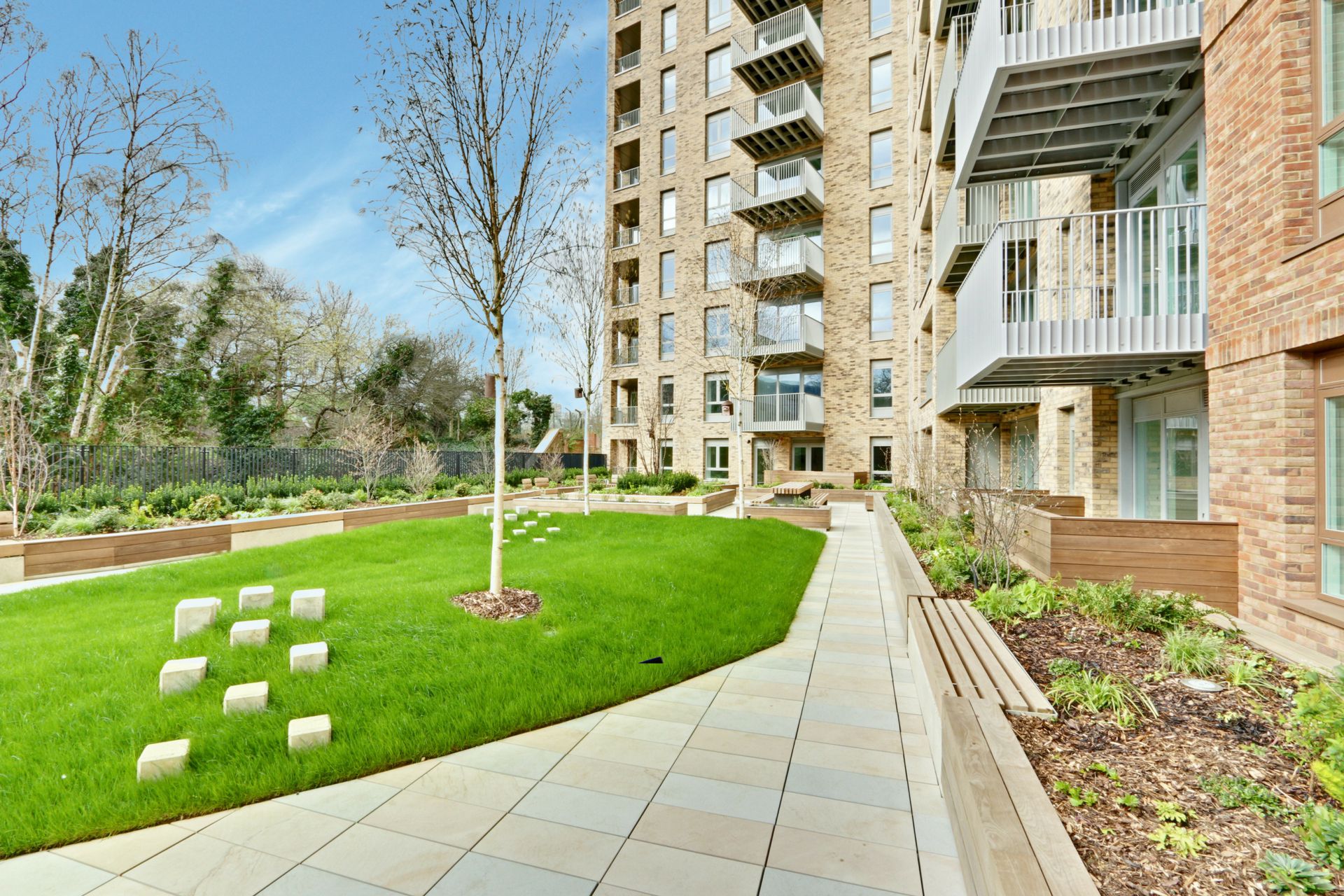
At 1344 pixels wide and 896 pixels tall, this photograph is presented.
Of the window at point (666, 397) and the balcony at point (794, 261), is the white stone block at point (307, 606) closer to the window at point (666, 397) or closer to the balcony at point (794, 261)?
the balcony at point (794, 261)

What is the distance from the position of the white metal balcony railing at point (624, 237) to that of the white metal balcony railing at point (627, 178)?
→ 6.65 feet

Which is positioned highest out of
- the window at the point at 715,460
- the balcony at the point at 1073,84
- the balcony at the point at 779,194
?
the balcony at the point at 779,194

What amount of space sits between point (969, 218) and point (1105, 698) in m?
13.2

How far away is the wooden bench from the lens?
173 centimetres

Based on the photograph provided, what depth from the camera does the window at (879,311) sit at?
22.6 metres

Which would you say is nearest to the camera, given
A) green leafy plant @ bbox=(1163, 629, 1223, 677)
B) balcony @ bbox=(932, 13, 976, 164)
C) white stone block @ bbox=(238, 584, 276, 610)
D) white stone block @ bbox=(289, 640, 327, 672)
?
green leafy plant @ bbox=(1163, 629, 1223, 677)

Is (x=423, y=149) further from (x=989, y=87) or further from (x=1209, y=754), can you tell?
(x=1209, y=754)

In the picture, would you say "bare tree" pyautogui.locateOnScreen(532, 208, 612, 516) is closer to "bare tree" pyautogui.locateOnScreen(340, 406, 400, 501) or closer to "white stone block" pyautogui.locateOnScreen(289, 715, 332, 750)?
"bare tree" pyautogui.locateOnScreen(340, 406, 400, 501)

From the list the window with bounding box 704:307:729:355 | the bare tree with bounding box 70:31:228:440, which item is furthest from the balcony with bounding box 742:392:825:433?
the bare tree with bounding box 70:31:228:440

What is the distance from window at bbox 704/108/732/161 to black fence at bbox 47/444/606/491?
59.5 ft

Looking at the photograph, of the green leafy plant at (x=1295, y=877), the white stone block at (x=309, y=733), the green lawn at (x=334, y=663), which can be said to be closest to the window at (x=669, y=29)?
the green lawn at (x=334, y=663)

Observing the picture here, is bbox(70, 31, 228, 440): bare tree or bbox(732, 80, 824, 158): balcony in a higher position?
bbox(732, 80, 824, 158): balcony

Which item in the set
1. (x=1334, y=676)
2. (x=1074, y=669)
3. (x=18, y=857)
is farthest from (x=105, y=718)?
(x=1334, y=676)

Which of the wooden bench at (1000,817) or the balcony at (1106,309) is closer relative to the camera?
the wooden bench at (1000,817)
